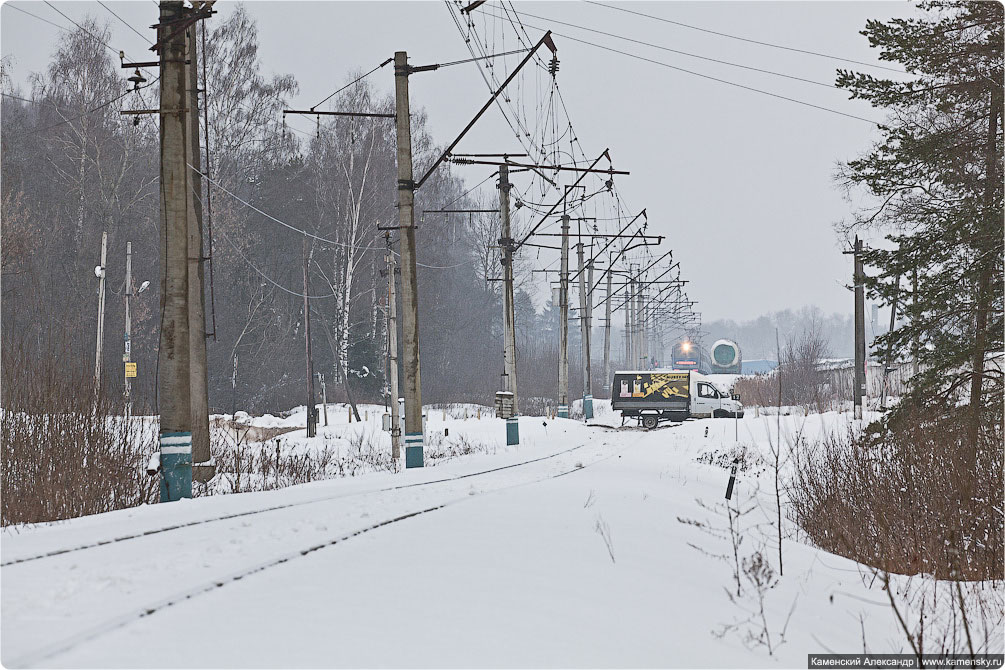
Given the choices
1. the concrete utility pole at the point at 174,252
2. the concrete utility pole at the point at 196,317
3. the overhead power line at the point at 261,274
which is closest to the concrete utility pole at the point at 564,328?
the overhead power line at the point at 261,274

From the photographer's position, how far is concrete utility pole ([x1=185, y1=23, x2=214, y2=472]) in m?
17.5

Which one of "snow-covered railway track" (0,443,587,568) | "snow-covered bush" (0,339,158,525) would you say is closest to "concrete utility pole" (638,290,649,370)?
"snow-covered railway track" (0,443,587,568)

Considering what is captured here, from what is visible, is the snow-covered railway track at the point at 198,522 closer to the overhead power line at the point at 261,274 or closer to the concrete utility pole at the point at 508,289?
the concrete utility pole at the point at 508,289

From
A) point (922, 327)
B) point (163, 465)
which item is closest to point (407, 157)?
point (163, 465)

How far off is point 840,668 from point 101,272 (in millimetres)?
32828

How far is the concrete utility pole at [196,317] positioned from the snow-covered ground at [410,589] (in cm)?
482

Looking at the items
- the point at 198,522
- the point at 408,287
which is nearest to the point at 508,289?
the point at 408,287

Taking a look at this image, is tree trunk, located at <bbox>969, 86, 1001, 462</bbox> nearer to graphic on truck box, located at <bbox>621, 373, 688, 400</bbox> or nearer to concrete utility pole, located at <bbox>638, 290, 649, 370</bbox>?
graphic on truck box, located at <bbox>621, 373, 688, 400</bbox>

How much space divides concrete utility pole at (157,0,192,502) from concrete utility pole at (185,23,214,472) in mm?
3301

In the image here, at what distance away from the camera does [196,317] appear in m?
18.2

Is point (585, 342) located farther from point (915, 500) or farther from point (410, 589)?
point (410, 589)

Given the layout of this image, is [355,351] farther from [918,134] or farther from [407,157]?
[918,134]

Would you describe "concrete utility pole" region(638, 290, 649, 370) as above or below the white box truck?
above

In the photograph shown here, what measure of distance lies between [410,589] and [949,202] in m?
12.2
